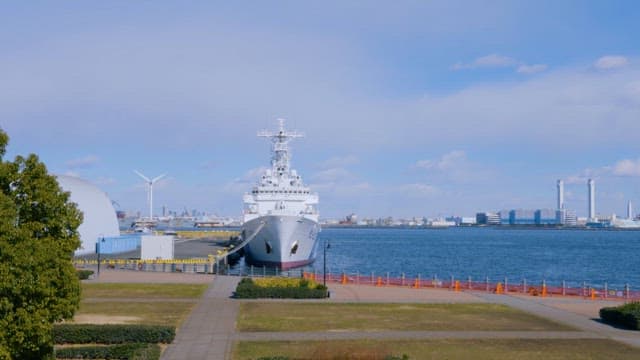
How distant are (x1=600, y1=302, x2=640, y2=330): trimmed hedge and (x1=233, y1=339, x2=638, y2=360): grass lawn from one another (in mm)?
3846

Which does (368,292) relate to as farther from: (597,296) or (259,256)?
(259,256)

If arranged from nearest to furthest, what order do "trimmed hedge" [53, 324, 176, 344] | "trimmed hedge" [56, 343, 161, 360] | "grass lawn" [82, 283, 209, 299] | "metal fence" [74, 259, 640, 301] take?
"trimmed hedge" [56, 343, 161, 360] → "trimmed hedge" [53, 324, 176, 344] → "grass lawn" [82, 283, 209, 299] → "metal fence" [74, 259, 640, 301]

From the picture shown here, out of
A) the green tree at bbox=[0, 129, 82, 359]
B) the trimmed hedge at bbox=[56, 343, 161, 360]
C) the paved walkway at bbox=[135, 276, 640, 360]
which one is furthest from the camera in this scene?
the paved walkway at bbox=[135, 276, 640, 360]

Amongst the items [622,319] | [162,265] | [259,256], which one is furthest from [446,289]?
[259,256]

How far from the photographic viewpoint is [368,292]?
1928 inches

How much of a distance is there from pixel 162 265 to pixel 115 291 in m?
22.4

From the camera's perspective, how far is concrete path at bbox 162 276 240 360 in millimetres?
26520

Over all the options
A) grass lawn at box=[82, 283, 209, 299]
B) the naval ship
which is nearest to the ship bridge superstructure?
the naval ship

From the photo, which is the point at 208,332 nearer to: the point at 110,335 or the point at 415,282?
the point at 110,335

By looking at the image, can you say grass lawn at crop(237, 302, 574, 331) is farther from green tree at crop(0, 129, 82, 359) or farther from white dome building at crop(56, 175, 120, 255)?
white dome building at crop(56, 175, 120, 255)

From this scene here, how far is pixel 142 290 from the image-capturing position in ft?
160

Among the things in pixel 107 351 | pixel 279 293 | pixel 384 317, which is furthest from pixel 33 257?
pixel 279 293

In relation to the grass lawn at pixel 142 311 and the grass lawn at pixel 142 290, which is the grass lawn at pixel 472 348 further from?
the grass lawn at pixel 142 290

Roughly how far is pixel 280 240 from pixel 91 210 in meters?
31.3
